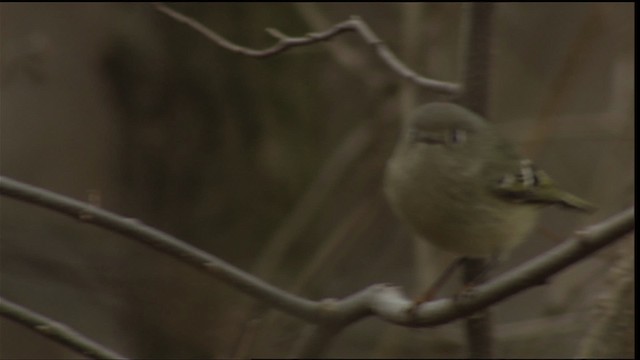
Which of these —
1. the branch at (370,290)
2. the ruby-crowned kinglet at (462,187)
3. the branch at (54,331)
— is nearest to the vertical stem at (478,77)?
the ruby-crowned kinglet at (462,187)

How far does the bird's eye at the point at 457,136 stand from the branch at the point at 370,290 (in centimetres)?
60

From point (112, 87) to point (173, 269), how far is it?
4.29 ft

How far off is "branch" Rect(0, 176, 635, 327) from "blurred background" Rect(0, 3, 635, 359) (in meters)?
1.35

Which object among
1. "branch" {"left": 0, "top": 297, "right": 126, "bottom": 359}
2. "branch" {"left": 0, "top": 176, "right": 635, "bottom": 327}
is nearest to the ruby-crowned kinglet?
"branch" {"left": 0, "top": 176, "right": 635, "bottom": 327}

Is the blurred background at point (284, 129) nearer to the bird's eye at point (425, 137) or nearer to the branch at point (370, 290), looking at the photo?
the bird's eye at point (425, 137)

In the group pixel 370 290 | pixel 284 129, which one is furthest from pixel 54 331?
pixel 284 129

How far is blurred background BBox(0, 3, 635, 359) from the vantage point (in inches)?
178

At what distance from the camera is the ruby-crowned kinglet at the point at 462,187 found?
3152mm

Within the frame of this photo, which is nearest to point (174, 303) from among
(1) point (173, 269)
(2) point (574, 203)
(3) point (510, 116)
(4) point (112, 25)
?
(1) point (173, 269)

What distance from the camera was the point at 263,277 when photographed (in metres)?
4.46

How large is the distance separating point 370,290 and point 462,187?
0.52 meters

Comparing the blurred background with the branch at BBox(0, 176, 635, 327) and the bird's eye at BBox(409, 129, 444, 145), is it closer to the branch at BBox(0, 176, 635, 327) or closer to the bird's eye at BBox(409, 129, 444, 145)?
the bird's eye at BBox(409, 129, 444, 145)

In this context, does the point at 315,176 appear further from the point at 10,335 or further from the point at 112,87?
the point at 10,335

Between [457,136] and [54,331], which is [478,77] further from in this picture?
[54,331]
